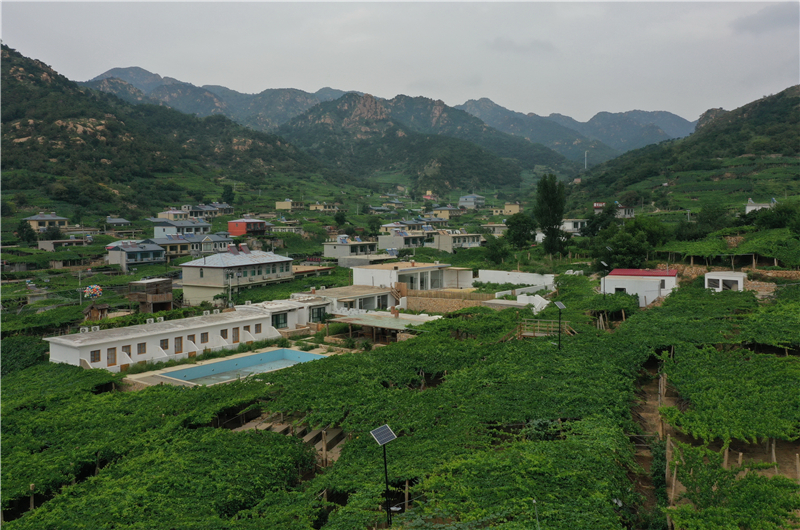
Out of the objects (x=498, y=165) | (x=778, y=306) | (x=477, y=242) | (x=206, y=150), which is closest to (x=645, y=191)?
(x=477, y=242)

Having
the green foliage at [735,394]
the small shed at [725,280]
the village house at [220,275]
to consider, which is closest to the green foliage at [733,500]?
the green foliage at [735,394]

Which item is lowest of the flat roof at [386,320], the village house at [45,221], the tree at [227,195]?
the flat roof at [386,320]

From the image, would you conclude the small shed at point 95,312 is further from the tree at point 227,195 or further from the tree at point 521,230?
the tree at point 227,195

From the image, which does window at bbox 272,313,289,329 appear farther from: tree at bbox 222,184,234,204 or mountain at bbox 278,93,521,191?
mountain at bbox 278,93,521,191

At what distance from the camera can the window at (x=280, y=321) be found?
3262 centimetres

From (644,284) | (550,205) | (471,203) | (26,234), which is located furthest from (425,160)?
(644,284)

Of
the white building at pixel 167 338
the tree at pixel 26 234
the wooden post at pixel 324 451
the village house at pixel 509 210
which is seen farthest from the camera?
the village house at pixel 509 210

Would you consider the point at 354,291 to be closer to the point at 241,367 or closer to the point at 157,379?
the point at 241,367

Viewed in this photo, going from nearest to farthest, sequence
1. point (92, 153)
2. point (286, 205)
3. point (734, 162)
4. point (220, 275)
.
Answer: point (220, 275) < point (734, 162) < point (92, 153) < point (286, 205)

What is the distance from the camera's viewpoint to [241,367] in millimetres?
26188

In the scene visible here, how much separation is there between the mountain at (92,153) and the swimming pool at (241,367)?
65099 millimetres

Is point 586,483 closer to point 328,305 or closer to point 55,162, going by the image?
point 328,305

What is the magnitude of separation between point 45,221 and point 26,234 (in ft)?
20.7

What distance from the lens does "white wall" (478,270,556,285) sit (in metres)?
39.6
